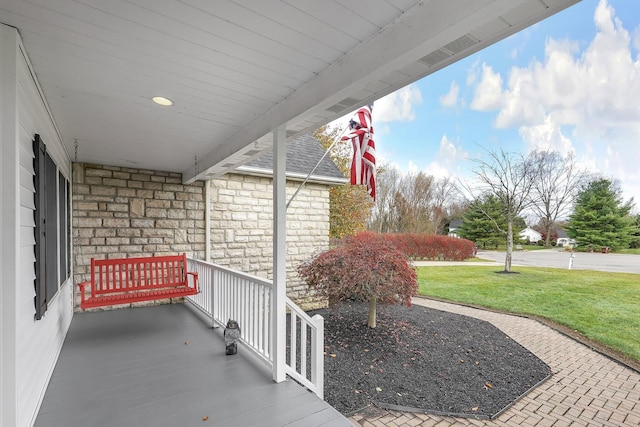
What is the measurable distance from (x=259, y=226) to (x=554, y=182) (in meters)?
11.9

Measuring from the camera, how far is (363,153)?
3.86 m

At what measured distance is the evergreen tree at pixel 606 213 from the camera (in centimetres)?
1201

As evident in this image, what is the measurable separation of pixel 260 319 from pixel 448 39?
2860 millimetres

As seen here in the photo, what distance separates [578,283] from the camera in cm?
867

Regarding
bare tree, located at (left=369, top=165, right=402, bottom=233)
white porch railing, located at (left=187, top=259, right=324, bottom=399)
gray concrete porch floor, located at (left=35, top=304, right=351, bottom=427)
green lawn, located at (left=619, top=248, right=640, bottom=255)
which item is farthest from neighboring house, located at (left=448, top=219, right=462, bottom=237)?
gray concrete porch floor, located at (left=35, top=304, right=351, bottom=427)

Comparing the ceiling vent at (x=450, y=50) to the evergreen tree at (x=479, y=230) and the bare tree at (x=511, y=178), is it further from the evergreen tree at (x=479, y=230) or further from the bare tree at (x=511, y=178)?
the evergreen tree at (x=479, y=230)

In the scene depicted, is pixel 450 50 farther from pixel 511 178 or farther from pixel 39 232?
pixel 511 178

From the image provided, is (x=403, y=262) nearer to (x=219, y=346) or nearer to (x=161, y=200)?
(x=219, y=346)

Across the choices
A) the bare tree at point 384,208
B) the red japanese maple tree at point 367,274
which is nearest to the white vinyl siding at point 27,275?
the red japanese maple tree at point 367,274

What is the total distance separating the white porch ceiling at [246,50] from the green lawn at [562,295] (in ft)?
20.5

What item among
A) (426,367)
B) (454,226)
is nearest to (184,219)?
(426,367)

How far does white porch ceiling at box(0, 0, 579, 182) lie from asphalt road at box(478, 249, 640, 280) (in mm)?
11915

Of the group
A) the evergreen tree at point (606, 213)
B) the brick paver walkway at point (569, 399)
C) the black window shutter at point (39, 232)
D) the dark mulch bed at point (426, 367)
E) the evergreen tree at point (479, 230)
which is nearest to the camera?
the black window shutter at point (39, 232)

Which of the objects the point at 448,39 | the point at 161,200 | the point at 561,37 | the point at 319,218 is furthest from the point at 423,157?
the point at 448,39
